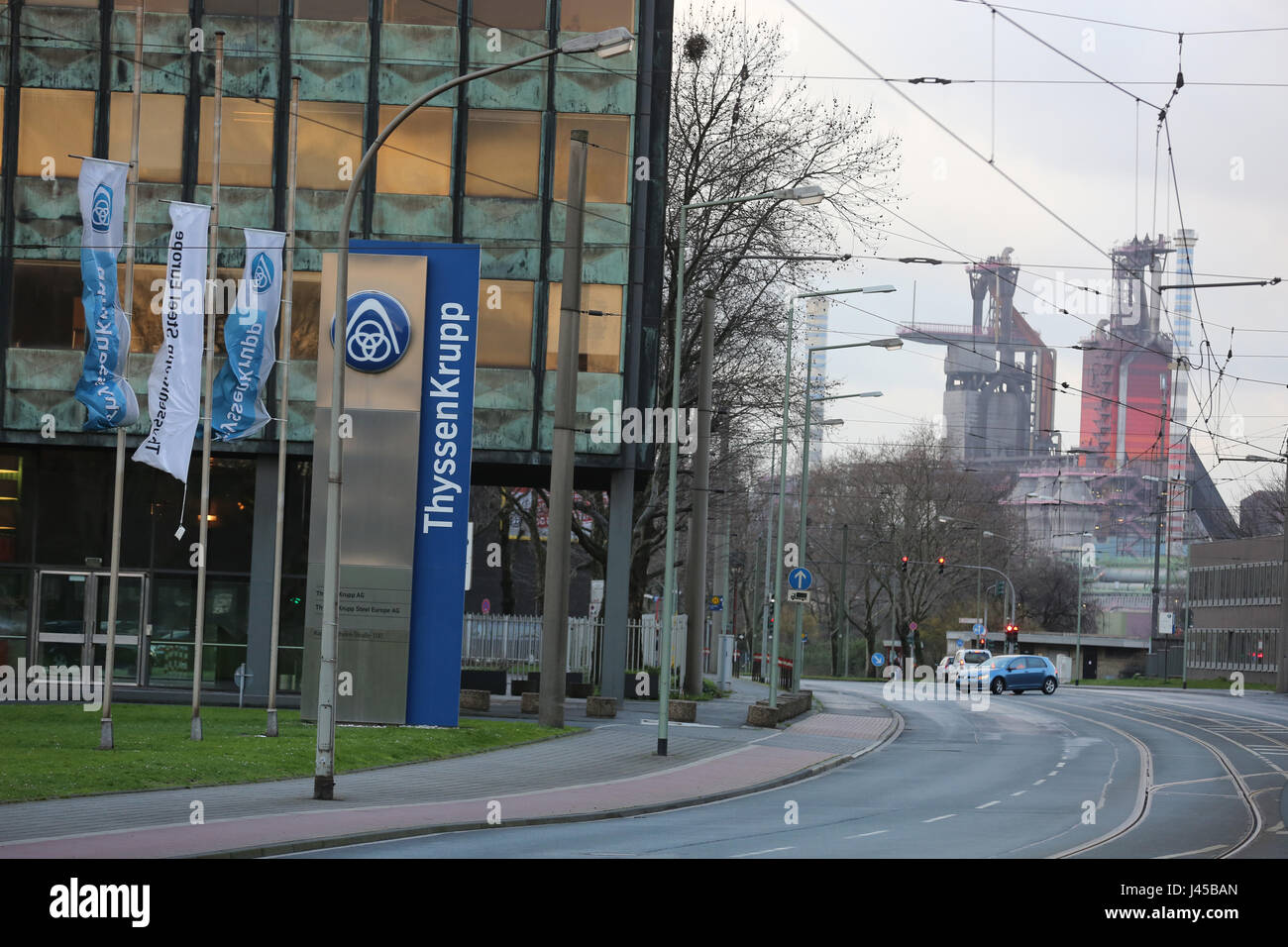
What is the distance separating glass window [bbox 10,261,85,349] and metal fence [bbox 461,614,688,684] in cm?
1237

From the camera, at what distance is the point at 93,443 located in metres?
36.4

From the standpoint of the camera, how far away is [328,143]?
3653cm

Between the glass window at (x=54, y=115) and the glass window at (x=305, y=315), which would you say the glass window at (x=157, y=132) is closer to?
the glass window at (x=54, y=115)

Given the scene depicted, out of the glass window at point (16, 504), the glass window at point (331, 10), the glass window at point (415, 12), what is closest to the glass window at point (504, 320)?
the glass window at point (415, 12)

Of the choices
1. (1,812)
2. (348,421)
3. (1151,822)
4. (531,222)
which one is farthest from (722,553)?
(1,812)

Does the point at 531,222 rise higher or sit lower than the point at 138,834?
higher

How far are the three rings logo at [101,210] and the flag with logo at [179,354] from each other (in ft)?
3.51

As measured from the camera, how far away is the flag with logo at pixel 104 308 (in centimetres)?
2434

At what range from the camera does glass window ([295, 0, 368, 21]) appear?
36.5 metres

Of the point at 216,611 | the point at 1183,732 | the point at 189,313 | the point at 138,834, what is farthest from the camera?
the point at 1183,732

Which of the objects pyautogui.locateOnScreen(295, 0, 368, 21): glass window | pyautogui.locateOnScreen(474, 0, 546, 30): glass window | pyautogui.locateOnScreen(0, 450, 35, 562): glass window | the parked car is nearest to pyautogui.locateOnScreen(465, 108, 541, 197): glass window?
pyautogui.locateOnScreen(474, 0, 546, 30): glass window

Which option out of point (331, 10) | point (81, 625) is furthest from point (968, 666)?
point (331, 10)

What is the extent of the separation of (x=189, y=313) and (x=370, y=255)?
3793mm
